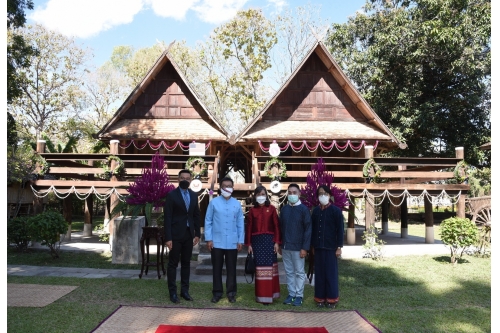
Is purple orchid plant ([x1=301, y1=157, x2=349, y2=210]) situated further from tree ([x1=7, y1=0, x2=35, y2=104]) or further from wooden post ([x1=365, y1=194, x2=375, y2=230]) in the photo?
tree ([x1=7, y1=0, x2=35, y2=104])

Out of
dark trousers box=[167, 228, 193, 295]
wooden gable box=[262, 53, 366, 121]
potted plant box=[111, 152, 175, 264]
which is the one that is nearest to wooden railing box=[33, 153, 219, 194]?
potted plant box=[111, 152, 175, 264]

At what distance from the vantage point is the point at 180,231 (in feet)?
21.2

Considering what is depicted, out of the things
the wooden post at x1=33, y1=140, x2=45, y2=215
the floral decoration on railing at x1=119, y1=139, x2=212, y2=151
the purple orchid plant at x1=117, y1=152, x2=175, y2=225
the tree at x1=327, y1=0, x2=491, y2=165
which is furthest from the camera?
the tree at x1=327, y1=0, x2=491, y2=165

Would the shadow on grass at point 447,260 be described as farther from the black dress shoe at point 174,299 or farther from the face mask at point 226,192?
the black dress shoe at point 174,299

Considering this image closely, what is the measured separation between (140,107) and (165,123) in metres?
1.34

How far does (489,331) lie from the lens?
5.21m

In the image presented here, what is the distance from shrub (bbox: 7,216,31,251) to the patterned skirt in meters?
8.00

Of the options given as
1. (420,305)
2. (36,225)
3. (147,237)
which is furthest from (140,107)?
(420,305)

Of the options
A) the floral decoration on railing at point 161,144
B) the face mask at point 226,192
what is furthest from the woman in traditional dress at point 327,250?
the floral decoration on railing at point 161,144

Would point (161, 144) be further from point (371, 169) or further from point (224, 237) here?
point (224, 237)

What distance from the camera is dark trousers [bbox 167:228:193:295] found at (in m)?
6.42

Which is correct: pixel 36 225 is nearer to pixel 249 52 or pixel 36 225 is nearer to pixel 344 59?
pixel 344 59

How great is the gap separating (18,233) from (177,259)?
7.31 meters

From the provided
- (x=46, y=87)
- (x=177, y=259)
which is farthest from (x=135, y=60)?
(x=177, y=259)
